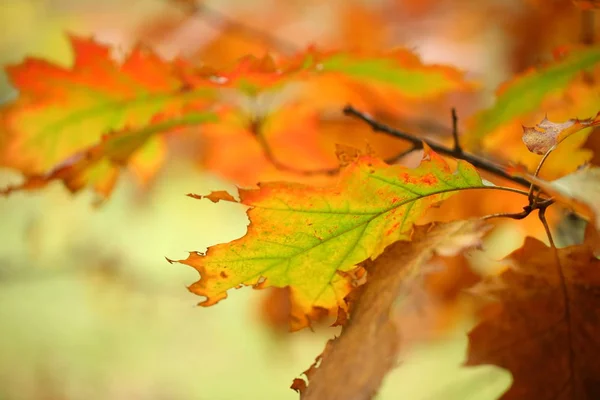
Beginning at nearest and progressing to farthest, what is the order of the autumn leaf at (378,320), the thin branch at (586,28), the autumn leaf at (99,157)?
1. the autumn leaf at (378,320)
2. the autumn leaf at (99,157)
3. the thin branch at (586,28)

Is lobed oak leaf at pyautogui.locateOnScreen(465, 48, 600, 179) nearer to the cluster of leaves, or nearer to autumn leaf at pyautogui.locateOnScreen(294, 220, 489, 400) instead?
the cluster of leaves

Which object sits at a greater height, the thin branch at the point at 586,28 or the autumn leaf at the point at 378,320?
the thin branch at the point at 586,28

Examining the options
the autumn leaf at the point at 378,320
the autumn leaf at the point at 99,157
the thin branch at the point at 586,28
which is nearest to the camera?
the autumn leaf at the point at 378,320

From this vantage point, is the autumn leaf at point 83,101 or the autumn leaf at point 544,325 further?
the autumn leaf at point 83,101

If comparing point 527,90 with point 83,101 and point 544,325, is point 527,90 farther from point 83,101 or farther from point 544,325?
point 83,101

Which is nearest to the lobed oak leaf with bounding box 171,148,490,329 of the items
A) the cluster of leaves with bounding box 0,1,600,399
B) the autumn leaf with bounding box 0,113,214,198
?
the cluster of leaves with bounding box 0,1,600,399

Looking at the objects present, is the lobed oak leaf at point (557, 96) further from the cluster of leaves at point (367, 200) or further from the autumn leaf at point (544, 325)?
the autumn leaf at point (544, 325)

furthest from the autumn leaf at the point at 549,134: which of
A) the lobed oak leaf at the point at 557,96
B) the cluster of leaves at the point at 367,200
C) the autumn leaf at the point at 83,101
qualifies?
the autumn leaf at the point at 83,101

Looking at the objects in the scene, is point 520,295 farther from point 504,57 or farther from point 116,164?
point 504,57

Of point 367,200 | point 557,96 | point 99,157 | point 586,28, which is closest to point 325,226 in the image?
point 367,200
